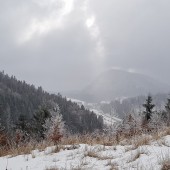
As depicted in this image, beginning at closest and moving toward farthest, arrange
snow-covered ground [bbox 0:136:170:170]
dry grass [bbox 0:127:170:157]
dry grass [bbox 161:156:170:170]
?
dry grass [bbox 161:156:170:170] < snow-covered ground [bbox 0:136:170:170] < dry grass [bbox 0:127:170:157]

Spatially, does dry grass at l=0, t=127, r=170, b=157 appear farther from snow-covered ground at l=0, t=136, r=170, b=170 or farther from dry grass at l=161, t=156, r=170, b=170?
dry grass at l=161, t=156, r=170, b=170

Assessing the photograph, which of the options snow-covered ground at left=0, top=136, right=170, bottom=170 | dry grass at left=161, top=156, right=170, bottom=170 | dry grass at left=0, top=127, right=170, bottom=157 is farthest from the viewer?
dry grass at left=0, top=127, right=170, bottom=157

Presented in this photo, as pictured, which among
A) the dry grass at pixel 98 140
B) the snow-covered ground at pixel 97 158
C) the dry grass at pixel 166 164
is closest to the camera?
the dry grass at pixel 166 164

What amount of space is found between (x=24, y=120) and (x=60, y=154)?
2139 inches

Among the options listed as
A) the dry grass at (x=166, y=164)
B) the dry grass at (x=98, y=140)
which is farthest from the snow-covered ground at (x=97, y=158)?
the dry grass at (x=98, y=140)

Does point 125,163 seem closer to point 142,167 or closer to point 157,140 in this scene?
point 142,167

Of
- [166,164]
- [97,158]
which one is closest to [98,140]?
[97,158]

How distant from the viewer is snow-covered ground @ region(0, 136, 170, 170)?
603 centimetres

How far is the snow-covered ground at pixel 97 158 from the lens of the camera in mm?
6027

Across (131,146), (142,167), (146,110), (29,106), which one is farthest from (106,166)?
(29,106)

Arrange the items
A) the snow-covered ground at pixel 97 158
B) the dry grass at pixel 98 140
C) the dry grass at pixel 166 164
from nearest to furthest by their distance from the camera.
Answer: the dry grass at pixel 166 164
the snow-covered ground at pixel 97 158
the dry grass at pixel 98 140

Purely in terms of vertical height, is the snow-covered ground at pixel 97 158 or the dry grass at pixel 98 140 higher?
the dry grass at pixel 98 140

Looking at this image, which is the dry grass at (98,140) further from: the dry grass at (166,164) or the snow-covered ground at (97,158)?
the dry grass at (166,164)

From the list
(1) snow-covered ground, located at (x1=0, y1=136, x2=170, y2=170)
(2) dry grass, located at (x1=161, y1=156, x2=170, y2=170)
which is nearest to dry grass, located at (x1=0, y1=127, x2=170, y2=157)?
(1) snow-covered ground, located at (x1=0, y1=136, x2=170, y2=170)
